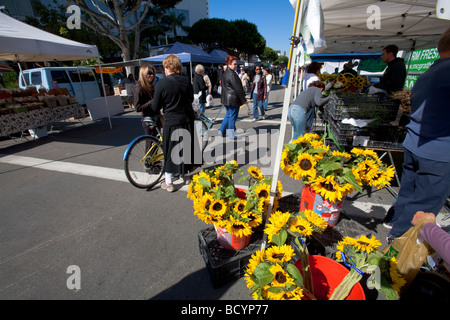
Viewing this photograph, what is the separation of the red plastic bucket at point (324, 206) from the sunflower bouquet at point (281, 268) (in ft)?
1.81

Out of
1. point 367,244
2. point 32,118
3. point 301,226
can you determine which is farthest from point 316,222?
point 32,118

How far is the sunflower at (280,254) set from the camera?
1317mm

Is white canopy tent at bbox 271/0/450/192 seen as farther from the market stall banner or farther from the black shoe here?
the black shoe

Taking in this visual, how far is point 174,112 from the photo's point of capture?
313 centimetres

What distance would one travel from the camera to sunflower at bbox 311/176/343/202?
1870 millimetres

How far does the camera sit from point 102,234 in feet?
8.57

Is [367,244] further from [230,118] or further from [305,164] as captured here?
[230,118]

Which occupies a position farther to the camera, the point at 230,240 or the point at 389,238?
the point at 389,238

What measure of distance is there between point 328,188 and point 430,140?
96 cm

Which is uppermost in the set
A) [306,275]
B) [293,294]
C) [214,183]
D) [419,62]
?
[419,62]

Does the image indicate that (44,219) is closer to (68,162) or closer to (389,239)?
(68,162)

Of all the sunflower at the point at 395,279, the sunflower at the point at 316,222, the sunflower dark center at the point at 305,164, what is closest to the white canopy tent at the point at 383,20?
the sunflower dark center at the point at 305,164

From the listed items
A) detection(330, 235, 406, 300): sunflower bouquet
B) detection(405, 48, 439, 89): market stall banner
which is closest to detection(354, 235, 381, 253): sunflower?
detection(330, 235, 406, 300): sunflower bouquet

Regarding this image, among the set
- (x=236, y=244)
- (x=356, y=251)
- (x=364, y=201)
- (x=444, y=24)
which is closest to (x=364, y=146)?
(x=364, y=201)
